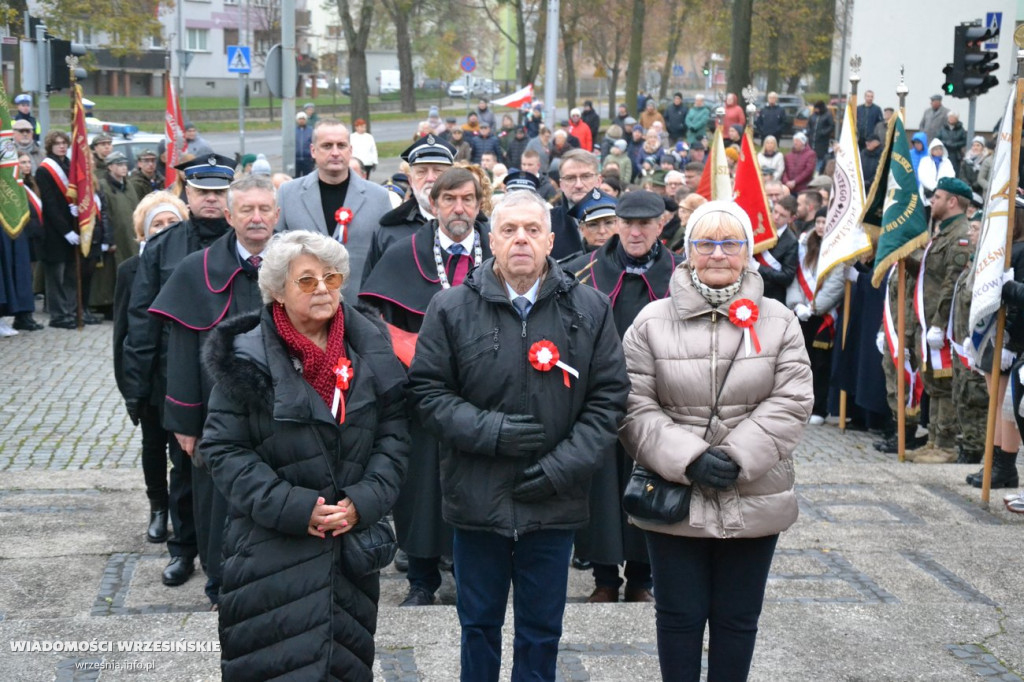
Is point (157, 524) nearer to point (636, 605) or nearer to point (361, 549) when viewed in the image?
point (636, 605)

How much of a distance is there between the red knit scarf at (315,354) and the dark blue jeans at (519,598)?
776 millimetres

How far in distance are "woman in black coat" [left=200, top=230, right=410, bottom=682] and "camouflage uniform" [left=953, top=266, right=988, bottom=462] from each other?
559 centimetres

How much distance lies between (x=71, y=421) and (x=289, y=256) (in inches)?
277

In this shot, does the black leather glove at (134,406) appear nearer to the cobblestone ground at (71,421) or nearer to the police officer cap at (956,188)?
the cobblestone ground at (71,421)

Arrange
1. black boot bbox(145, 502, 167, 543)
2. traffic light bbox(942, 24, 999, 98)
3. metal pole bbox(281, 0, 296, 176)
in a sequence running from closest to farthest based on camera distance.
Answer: black boot bbox(145, 502, 167, 543) → traffic light bbox(942, 24, 999, 98) → metal pole bbox(281, 0, 296, 176)

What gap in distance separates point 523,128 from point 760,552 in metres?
25.4

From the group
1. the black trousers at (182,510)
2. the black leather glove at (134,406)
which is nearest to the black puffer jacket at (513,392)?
the black trousers at (182,510)

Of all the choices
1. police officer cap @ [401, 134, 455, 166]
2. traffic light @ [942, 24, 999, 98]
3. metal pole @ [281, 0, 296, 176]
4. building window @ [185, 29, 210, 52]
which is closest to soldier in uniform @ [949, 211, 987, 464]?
police officer cap @ [401, 134, 455, 166]

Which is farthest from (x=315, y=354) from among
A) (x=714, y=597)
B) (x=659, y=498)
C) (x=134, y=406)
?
(x=134, y=406)

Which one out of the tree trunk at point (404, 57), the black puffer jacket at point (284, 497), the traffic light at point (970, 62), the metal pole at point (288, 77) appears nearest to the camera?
the black puffer jacket at point (284, 497)

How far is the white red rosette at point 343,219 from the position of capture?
7.02 m

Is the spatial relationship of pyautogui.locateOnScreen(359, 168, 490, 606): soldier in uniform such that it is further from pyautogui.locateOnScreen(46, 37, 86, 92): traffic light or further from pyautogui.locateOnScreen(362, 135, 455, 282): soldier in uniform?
pyautogui.locateOnScreen(46, 37, 86, 92): traffic light

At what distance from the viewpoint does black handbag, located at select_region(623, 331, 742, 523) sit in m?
4.36

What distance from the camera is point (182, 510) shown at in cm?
652
